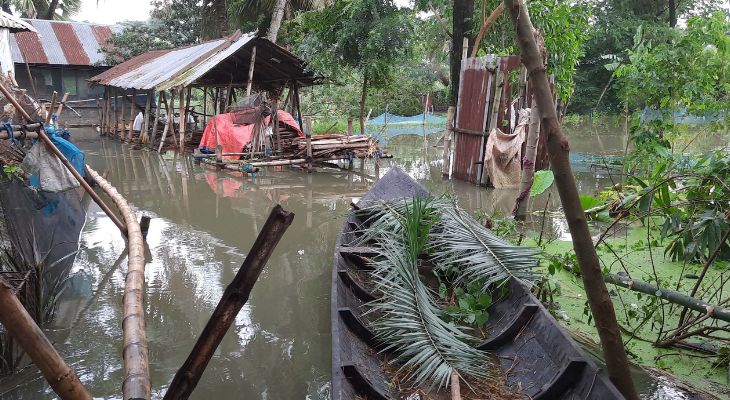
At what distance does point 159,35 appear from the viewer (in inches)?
988

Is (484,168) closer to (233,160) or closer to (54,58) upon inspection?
(233,160)

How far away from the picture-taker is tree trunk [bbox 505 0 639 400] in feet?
8.47

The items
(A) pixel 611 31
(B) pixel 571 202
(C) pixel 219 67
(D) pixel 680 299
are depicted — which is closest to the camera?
(B) pixel 571 202

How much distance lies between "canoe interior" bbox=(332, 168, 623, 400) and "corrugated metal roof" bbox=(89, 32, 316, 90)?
10.1m

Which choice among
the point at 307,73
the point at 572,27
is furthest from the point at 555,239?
the point at 307,73

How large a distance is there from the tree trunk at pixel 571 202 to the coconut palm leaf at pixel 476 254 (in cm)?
152

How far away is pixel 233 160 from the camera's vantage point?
1312cm

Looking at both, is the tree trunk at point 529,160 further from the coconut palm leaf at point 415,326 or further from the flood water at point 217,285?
the coconut palm leaf at point 415,326

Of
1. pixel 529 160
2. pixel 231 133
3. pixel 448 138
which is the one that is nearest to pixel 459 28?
pixel 448 138

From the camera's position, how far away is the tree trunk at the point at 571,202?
2.58 meters

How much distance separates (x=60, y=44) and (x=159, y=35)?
177 inches

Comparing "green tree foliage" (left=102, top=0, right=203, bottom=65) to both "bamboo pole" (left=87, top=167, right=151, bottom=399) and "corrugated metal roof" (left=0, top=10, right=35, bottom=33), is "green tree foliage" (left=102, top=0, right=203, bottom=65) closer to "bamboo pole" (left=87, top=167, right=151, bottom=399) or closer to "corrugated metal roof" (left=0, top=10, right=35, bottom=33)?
"corrugated metal roof" (left=0, top=10, right=35, bottom=33)

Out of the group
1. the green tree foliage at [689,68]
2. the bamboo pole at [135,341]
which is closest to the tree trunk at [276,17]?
the green tree foliage at [689,68]

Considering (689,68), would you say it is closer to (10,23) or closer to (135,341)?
(135,341)
